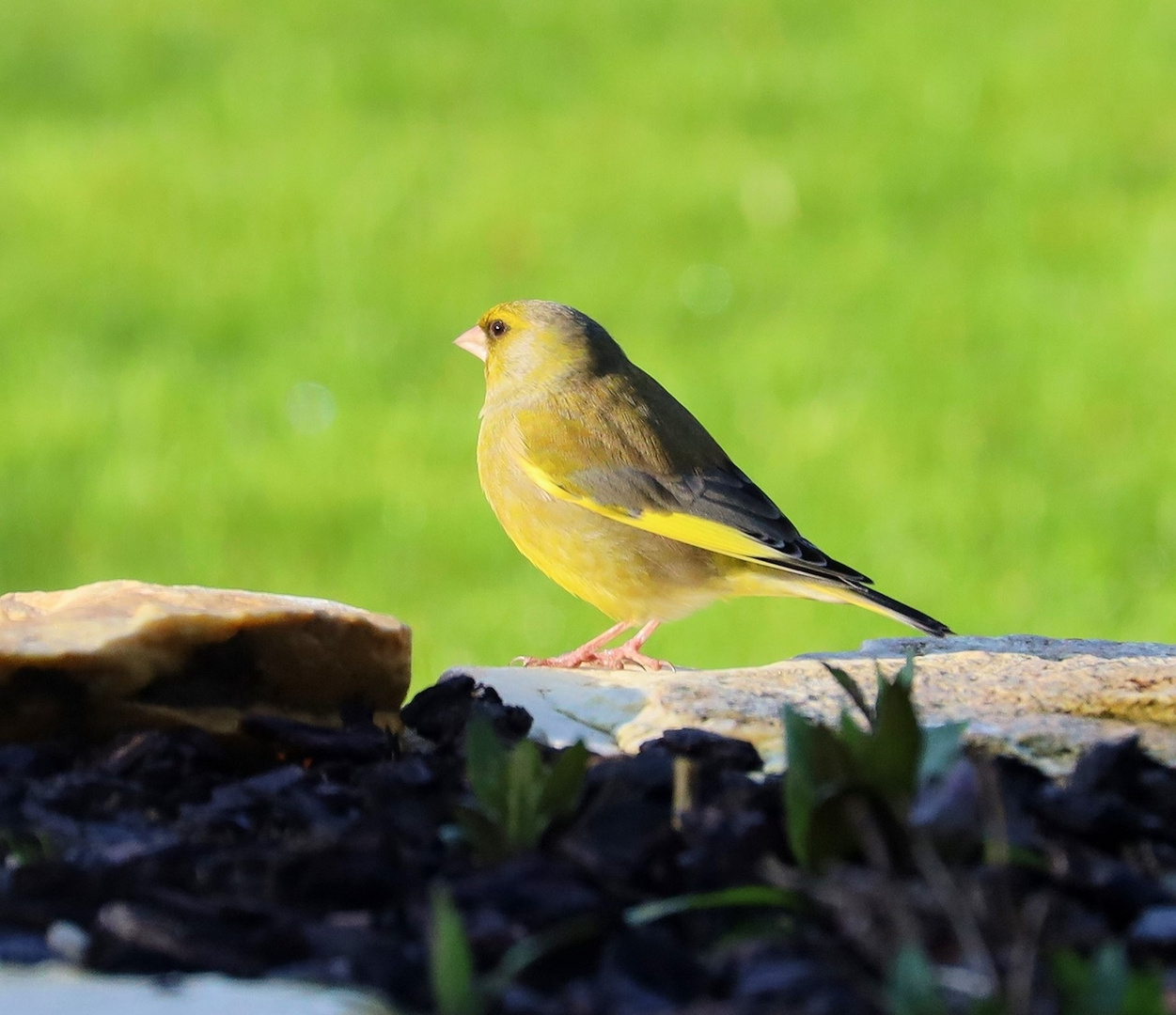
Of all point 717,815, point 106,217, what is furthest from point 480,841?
point 106,217

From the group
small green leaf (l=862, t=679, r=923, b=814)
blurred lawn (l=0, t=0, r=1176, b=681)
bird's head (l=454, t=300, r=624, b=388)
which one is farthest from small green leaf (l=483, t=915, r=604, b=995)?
blurred lawn (l=0, t=0, r=1176, b=681)

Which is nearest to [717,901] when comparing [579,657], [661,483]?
[579,657]

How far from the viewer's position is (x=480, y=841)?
78.9 inches

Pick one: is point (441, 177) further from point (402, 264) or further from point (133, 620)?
point (133, 620)

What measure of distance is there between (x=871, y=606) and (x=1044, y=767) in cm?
113

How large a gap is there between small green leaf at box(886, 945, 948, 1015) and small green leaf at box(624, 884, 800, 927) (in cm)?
26

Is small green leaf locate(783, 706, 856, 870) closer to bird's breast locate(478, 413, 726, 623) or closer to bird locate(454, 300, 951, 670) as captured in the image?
bird locate(454, 300, 951, 670)

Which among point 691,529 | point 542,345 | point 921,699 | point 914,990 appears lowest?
point 914,990

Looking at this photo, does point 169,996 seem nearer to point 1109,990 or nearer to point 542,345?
point 1109,990

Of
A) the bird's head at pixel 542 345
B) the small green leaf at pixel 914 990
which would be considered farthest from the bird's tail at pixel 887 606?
the small green leaf at pixel 914 990

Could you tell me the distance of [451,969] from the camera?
5.32 feet

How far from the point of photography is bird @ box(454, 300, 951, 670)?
3771 mm

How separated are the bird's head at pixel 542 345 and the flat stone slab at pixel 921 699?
1146 millimetres

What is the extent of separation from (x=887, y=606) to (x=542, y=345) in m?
1.06
